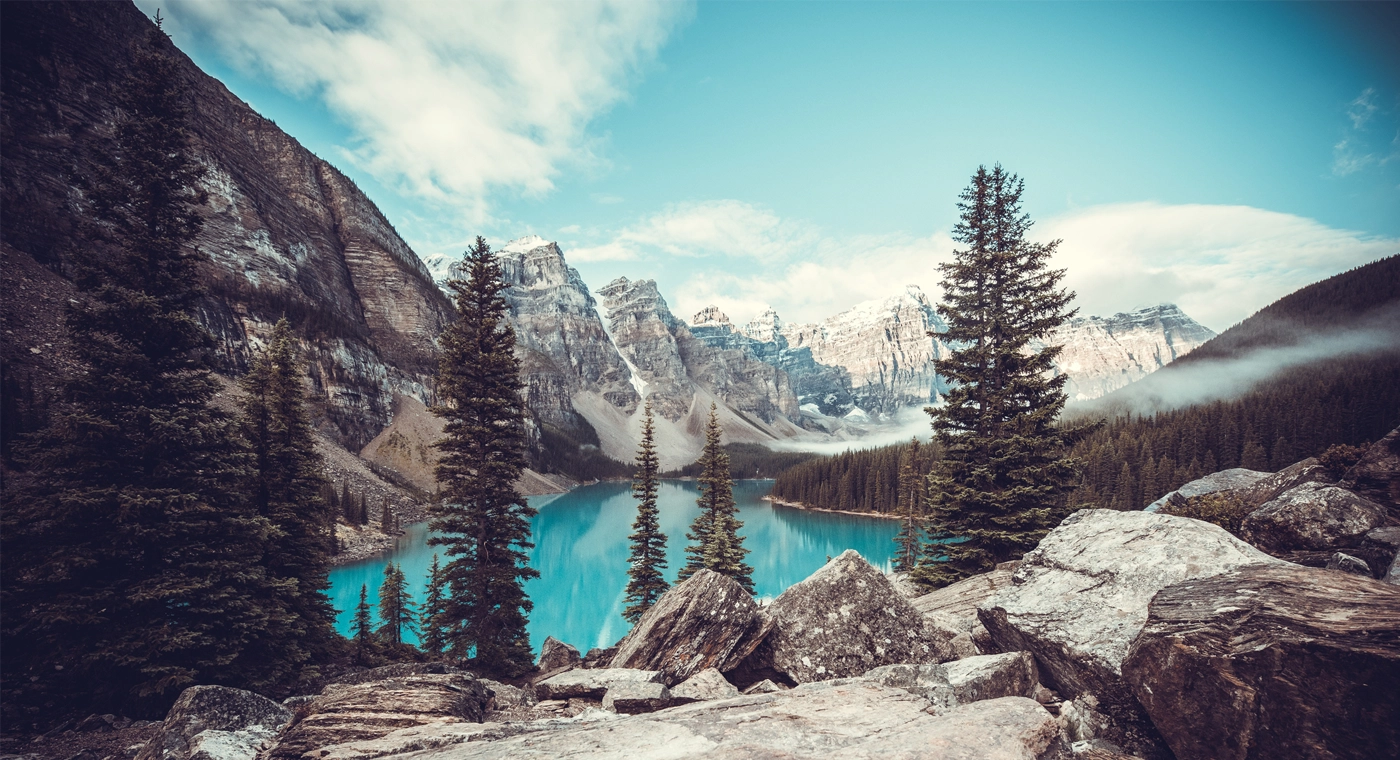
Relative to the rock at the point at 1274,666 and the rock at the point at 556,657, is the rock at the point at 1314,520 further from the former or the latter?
the rock at the point at 556,657

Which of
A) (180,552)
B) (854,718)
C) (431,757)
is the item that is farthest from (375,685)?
(180,552)

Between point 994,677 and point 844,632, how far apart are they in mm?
3324

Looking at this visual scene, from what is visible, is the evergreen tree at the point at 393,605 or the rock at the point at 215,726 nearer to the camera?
the rock at the point at 215,726

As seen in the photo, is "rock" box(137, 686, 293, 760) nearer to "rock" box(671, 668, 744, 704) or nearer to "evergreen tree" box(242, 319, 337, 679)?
"rock" box(671, 668, 744, 704)

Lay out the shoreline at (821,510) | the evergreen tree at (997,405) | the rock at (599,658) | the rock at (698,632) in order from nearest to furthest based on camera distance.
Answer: the rock at (698,632), the rock at (599,658), the evergreen tree at (997,405), the shoreline at (821,510)

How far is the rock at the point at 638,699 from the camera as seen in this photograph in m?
7.16

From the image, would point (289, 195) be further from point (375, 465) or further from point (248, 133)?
point (375, 465)

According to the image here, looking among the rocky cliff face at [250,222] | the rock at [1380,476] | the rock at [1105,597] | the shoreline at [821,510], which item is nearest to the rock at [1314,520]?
the rock at [1380,476]

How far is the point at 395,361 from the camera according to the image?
144 meters

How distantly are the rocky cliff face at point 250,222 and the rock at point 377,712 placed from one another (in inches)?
2329

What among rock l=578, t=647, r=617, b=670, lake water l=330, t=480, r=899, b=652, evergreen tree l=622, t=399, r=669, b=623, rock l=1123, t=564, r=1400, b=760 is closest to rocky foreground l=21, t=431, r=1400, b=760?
rock l=1123, t=564, r=1400, b=760

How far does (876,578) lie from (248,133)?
656ft

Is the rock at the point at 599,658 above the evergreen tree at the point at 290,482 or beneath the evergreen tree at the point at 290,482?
beneath

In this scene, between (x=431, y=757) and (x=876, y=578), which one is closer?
(x=431, y=757)
